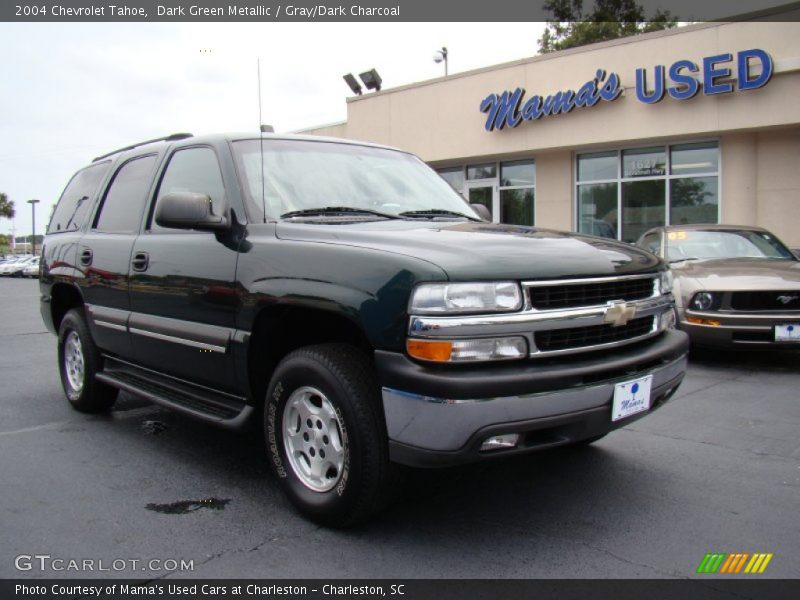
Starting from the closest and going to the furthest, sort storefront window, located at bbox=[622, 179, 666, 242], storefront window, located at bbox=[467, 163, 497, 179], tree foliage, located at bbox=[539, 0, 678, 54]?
storefront window, located at bbox=[622, 179, 666, 242] → storefront window, located at bbox=[467, 163, 497, 179] → tree foliage, located at bbox=[539, 0, 678, 54]

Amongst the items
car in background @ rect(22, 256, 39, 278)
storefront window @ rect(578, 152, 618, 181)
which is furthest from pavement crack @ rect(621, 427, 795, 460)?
car in background @ rect(22, 256, 39, 278)

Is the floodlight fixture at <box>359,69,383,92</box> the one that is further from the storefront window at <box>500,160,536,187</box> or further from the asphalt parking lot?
the asphalt parking lot

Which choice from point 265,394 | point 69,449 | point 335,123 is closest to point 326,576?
point 265,394

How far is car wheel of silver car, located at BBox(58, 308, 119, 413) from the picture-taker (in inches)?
194

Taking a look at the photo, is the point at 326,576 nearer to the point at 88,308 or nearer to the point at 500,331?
the point at 500,331

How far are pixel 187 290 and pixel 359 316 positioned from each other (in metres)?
1.42

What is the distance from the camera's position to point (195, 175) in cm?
413

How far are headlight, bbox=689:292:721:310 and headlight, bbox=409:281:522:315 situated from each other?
4.65m

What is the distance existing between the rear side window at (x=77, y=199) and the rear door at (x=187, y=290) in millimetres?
1178

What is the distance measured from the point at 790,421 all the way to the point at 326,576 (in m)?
3.68

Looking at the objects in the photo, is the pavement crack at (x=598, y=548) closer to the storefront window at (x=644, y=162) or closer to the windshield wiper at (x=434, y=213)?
the windshield wiper at (x=434, y=213)

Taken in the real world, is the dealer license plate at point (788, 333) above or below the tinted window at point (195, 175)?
below

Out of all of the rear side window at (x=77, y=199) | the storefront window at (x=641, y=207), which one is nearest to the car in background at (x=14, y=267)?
the storefront window at (x=641, y=207)

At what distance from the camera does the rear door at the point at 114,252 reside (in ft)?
14.7
